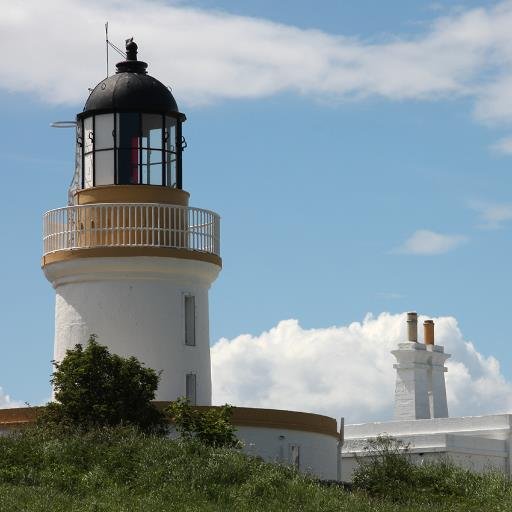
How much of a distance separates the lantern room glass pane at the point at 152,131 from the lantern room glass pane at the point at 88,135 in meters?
1.12

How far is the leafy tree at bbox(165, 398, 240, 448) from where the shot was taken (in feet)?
107

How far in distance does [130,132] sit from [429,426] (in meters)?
14.9

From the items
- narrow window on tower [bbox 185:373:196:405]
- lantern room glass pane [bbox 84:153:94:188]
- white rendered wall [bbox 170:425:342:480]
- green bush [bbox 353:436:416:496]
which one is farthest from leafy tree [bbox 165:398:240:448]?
lantern room glass pane [bbox 84:153:94:188]

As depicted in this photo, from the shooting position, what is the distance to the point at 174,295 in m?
35.5

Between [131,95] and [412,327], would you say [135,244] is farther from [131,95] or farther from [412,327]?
[412,327]

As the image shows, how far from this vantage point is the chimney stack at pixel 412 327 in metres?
50.9

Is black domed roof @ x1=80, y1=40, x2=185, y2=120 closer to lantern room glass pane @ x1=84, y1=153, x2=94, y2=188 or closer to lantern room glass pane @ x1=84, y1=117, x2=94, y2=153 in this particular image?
lantern room glass pane @ x1=84, y1=117, x2=94, y2=153

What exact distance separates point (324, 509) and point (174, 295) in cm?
867

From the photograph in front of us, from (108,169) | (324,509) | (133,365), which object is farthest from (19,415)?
(324,509)

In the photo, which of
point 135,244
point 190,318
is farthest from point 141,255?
point 190,318

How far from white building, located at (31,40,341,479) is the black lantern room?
0.07 feet

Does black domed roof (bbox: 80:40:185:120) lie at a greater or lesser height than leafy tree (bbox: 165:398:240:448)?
greater

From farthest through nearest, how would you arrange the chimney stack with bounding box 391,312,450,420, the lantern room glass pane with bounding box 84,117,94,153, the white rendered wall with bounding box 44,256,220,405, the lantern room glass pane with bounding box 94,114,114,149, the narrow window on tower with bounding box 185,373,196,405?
the chimney stack with bounding box 391,312,450,420
the lantern room glass pane with bounding box 84,117,94,153
the lantern room glass pane with bounding box 94,114,114,149
the narrow window on tower with bounding box 185,373,196,405
the white rendered wall with bounding box 44,256,220,405

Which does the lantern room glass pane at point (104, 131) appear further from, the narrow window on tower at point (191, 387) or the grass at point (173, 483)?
the grass at point (173, 483)
